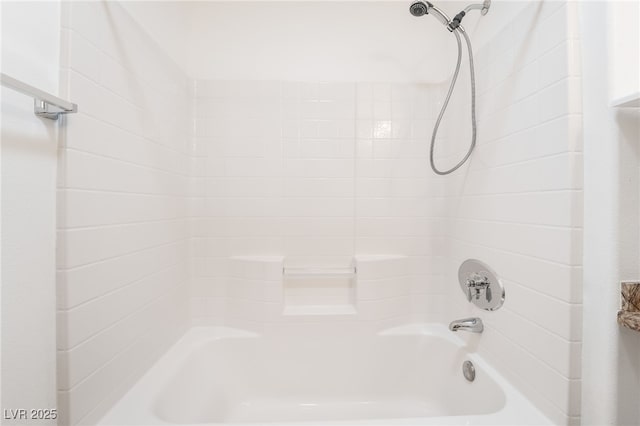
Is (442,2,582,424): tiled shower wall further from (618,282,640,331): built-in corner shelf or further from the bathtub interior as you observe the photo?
the bathtub interior

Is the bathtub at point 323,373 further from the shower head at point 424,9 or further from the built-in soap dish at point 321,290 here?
the shower head at point 424,9

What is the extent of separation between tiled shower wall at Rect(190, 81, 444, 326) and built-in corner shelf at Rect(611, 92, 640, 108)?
852mm

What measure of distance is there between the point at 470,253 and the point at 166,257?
1.37 metres

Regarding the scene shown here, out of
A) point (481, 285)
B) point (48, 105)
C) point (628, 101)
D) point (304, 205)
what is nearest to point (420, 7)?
point (628, 101)

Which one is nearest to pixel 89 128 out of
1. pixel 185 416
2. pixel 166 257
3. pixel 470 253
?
pixel 166 257

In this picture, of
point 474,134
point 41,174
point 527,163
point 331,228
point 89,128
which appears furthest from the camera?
point 331,228

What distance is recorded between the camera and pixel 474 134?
117cm

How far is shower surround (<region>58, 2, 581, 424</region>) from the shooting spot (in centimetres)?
77

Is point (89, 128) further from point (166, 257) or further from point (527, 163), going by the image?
point (527, 163)

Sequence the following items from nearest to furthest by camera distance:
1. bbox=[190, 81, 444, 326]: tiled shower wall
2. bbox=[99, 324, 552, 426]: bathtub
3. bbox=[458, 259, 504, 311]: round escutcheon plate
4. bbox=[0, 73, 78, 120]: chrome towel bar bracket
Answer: bbox=[0, 73, 78, 120]: chrome towel bar bracket, bbox=[458, 259, 504, 311]: round escutcheon plate, bbox=[99, 324, 552, 426]: bathtub, bbox=[190, 81, 444, 326]: tiled shower wall

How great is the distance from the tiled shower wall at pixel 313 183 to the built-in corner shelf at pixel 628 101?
0.85 meters

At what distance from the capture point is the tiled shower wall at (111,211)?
740 millimetres

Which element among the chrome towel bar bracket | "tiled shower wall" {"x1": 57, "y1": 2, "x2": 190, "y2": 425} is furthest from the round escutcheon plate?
the chrome towel bar bracket

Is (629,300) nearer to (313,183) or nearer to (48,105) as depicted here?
(313,183)
